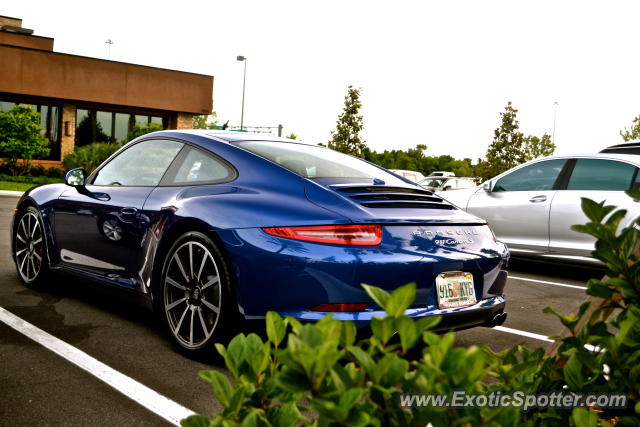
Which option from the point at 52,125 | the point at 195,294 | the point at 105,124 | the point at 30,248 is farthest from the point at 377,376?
the point at 105,124

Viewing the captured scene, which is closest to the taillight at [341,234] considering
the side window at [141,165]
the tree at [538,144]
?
the side window at [141,165]

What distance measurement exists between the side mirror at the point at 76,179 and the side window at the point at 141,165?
0.10 m

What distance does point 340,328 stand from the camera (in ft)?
3.17

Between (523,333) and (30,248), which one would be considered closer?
(523,333)

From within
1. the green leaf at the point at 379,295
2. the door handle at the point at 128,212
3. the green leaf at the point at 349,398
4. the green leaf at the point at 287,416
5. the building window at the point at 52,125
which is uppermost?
the building window at the point at 52,125

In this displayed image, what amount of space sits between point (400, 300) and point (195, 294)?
2.96m

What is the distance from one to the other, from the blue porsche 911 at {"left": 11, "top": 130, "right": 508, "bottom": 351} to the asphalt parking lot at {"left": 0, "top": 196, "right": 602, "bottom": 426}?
28cm

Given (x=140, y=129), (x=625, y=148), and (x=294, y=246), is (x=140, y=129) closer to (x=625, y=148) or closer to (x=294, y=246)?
(x=625, y=148)

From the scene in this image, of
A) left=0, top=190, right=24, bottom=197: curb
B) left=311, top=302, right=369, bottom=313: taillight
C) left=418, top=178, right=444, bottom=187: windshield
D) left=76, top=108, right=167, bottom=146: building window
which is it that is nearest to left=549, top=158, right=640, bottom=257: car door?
left=311, top=302, right=369, bottom=313: taillight

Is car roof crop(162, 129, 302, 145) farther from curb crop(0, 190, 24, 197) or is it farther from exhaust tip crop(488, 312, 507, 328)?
curb crop(0, 190, 24, 197)

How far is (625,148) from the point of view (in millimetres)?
7891

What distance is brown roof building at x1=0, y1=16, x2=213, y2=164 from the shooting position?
27.0 metres

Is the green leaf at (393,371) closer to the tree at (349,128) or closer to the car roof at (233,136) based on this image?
the car roof at (233,136)

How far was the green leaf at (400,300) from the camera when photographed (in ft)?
3.15
